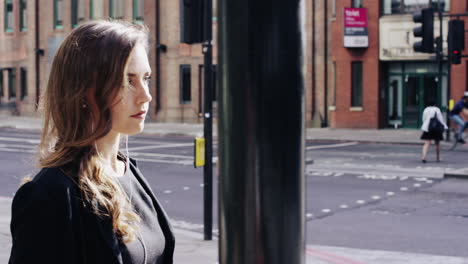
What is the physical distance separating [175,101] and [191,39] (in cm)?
3226

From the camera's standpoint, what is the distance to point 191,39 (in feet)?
30.0

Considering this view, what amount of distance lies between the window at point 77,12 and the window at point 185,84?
26.4 ft

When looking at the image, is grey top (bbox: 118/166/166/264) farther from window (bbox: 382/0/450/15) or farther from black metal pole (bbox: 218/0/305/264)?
window (bbox: 382/0/450/15)

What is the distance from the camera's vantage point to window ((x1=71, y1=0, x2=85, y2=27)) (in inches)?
1815

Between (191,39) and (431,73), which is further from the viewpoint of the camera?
(431,73)

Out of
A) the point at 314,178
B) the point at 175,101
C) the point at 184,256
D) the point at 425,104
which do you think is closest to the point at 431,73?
the point at 425,104

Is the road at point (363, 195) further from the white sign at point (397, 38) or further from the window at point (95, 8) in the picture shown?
the window at point (95, 8)

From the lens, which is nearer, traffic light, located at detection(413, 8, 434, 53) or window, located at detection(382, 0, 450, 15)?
traffic light, located at detection(413, 8, 434, 53)

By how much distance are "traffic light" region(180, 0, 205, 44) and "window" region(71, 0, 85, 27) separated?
124 feet

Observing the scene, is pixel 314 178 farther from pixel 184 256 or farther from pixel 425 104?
pixel 425 104

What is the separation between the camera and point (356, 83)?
35688 mm

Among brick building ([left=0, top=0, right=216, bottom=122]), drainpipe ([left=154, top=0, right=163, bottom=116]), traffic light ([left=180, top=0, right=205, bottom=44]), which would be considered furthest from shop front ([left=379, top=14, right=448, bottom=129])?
traffic light ([left=180, top=0, right=205, bottom=44])

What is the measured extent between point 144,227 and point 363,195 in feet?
39.5

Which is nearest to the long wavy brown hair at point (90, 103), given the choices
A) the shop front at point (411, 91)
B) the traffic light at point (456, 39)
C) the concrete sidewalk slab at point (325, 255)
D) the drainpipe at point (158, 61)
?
the concrete sidewalk slab at point (325, 255)
